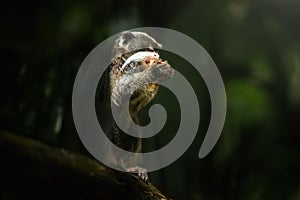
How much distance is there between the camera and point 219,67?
101cm

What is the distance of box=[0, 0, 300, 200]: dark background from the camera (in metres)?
0.91

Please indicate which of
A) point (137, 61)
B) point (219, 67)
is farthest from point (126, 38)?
point (219, 67)

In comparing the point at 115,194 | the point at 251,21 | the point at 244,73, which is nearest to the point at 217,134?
the point at 244,73

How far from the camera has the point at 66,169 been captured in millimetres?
532

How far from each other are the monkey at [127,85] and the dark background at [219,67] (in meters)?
0.16

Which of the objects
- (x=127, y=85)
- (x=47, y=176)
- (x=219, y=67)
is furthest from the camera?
(x=219, y=67)

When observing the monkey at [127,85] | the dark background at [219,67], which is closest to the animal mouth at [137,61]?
the monkey at [127,85]

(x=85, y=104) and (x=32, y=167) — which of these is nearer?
(x=32, y=167)

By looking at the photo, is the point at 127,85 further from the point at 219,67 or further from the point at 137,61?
Result: the point at 219,67

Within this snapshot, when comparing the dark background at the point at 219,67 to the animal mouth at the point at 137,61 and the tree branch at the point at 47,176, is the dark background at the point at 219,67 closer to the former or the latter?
the animal mouth at the point at 137,61

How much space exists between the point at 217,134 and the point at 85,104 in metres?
0.37

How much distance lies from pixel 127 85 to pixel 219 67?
0.36 m

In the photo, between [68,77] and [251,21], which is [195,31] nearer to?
[251,21]

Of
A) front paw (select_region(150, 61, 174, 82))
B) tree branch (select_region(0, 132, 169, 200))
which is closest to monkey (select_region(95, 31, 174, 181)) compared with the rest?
front paw (select_region(150, 61, 174, 82))
